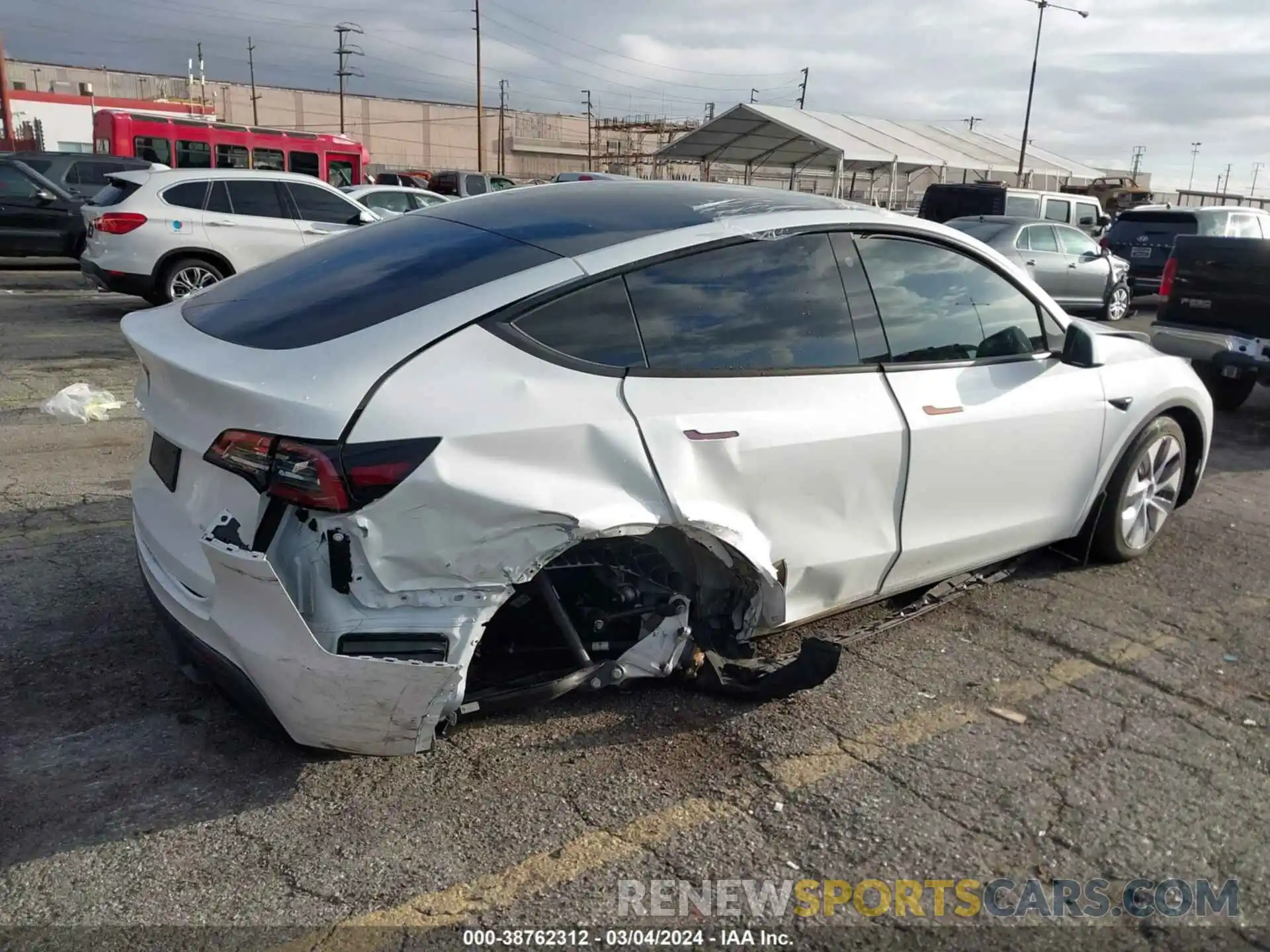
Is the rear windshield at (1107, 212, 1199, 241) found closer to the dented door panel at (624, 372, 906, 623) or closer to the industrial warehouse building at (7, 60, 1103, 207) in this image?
the industrial warehouse building at (7, 60, 1103, 207)

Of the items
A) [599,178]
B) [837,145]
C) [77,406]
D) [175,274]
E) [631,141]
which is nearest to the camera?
[77,406]

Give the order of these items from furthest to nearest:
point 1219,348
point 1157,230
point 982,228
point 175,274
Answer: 1. point 1157,230
2. point 982,228
3. point 175,274
4. point 1219,348

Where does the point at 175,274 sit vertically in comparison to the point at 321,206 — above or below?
below

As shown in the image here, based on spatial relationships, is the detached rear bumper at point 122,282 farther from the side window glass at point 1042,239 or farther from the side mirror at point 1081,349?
the side window glass at point 1042,239

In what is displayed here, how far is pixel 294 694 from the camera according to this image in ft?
8.25

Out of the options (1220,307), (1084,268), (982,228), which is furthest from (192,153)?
(1220,307)

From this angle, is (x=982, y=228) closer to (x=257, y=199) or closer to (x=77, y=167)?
(x=257, y=199)

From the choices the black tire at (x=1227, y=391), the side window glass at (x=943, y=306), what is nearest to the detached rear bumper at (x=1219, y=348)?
the black tire at (x=1227, y=391)

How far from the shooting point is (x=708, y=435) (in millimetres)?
2912

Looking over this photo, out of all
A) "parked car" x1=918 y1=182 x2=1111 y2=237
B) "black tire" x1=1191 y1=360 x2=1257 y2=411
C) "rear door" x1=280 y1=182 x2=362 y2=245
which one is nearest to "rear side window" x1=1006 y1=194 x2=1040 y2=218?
"parked car" x1=918 y1=182 x2=1111 y2=237

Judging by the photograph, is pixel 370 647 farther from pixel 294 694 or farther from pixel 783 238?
pixel 783 238

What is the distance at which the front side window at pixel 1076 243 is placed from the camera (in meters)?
14.9

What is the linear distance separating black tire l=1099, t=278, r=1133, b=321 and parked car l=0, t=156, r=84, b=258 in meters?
16.0

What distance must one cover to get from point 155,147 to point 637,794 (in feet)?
82.3
